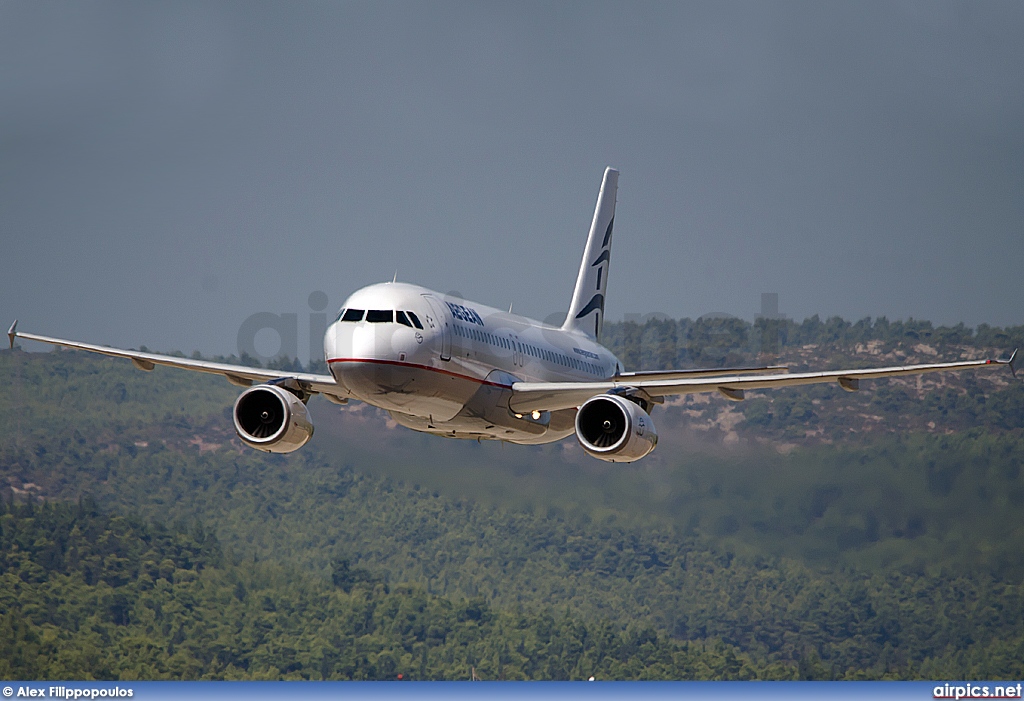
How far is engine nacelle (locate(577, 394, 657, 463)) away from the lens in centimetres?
3706

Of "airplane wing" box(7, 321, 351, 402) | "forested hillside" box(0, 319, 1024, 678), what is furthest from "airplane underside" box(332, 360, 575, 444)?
"forested hillside" box(0, 319, 1024, 678)

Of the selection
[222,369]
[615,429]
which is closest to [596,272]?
[615,429]

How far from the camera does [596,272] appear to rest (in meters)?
56.9

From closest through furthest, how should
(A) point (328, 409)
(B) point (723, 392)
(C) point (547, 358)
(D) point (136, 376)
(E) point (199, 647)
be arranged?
(B) point (723, 392), (C) point (547, 358), (A) point (328, 409), (E) point (199, 647), (D) point (136, 376)

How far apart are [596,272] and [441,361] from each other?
21281 mm

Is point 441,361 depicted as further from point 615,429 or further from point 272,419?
point 272,419

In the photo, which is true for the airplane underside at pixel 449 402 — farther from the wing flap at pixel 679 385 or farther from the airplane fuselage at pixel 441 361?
the wing flap at pixel 679 385

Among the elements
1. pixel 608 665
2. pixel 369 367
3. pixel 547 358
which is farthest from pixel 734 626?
pixel 369 367

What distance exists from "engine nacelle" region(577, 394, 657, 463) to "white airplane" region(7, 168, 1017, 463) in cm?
3

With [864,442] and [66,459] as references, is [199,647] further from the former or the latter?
[864,442]

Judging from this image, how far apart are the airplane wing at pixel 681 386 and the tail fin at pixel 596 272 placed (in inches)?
440

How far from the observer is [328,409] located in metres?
92.1

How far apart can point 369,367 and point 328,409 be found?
57899 millimetres

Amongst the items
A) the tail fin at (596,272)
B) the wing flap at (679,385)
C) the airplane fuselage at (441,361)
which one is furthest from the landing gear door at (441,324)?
the tail fin at (596,272)
